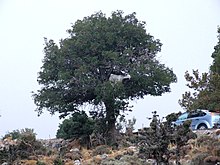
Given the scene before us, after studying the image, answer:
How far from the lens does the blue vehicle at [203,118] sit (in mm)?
16875

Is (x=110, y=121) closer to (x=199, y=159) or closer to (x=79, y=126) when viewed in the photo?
(x=79, y=126)

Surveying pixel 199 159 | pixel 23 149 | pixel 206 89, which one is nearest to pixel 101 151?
pixel 23 149

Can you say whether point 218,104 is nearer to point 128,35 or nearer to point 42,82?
point 128,35

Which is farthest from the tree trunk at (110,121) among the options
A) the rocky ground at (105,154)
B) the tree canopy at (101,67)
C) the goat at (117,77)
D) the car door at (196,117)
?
the car door at (196,117)

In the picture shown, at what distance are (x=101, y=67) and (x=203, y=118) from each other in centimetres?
432

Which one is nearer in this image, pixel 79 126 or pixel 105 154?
pixel 105 154

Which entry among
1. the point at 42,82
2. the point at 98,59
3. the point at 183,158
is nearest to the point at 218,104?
the point at 98,59

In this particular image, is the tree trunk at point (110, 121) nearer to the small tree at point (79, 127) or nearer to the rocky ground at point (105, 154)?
the small tree at point (79, 127)

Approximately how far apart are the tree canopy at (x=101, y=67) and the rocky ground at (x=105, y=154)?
1.96m

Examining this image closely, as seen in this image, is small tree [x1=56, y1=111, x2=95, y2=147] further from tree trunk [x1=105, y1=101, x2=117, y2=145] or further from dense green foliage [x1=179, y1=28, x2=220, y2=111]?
dense green foliage [x1=179, y1=28, x2=220, y2=111]

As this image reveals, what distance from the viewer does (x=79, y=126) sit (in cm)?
1794

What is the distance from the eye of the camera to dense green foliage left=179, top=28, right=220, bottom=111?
68.5 ft

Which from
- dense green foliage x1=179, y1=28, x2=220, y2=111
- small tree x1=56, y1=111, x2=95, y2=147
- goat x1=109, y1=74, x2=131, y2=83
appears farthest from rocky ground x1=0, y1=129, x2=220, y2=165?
dense green foliage x1=179, y1=28, x2=220, y2=111

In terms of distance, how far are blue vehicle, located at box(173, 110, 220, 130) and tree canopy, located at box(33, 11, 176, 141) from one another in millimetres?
1732
